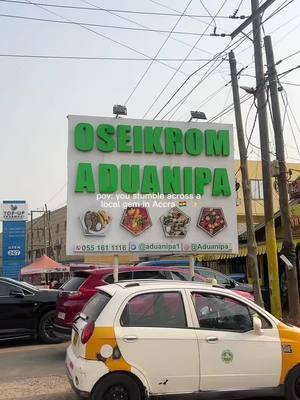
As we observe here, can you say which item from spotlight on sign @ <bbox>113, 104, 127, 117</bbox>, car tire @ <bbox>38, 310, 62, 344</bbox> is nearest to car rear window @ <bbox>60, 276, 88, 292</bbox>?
car tire @ <bbox>38, 310, 62, 344</bbox>

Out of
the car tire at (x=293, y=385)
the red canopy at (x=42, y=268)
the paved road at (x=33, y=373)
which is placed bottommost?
the paved road at (x=33, y=373)

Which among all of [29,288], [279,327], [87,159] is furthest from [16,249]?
[279,327]

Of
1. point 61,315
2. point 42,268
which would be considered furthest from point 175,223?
point 42,268

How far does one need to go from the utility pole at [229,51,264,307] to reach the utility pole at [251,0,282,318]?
20.8 inches

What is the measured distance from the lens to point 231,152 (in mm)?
12672

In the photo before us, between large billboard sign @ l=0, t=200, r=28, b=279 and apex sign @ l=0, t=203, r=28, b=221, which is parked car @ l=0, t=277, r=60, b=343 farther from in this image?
apex sign @ l=0, t=203, r=28, b=221

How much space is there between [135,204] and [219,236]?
6.52 ft

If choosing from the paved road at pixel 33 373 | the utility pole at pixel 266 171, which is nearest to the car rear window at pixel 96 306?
the paved road at pixel 33 373

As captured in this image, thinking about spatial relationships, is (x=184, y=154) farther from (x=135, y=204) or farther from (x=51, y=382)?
(x=51, y=382)

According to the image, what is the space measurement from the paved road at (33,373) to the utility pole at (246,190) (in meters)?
5.50

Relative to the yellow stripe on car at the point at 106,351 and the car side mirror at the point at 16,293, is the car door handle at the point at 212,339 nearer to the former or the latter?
the yellow stripe on car at the point at 106,351

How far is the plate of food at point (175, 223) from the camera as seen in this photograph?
1199cm

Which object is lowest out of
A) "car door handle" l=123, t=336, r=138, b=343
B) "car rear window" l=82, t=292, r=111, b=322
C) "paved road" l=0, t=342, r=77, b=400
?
"paved road" l=0, t=342, r=77, b=400

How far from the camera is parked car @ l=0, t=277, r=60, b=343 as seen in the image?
13.2 metres
